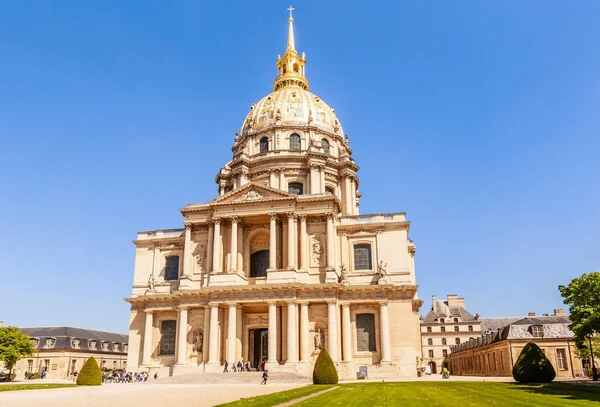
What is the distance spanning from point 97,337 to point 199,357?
36.8m

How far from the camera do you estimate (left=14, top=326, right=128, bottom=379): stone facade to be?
2542 inches

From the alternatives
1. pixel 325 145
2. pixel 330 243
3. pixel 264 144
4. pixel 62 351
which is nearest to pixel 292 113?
pixel 264 144

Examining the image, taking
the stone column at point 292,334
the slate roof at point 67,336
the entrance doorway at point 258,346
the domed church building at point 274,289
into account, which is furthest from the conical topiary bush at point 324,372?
the slate roof at point 67,336

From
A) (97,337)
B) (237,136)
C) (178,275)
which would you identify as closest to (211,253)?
(178,275)

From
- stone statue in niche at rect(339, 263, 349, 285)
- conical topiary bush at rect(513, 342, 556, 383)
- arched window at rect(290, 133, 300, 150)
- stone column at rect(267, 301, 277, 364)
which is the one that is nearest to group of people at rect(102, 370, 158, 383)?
stone column at rect(267, 301, 277, 364)

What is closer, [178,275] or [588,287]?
[588,287]

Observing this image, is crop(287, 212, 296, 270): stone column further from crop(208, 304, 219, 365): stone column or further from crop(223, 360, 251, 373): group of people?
crop(223, 360, 251, 373): group of people

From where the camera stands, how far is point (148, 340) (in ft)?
154

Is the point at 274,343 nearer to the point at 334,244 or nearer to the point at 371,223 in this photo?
the point at 334,244

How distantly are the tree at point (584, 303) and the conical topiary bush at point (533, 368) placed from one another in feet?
11.7

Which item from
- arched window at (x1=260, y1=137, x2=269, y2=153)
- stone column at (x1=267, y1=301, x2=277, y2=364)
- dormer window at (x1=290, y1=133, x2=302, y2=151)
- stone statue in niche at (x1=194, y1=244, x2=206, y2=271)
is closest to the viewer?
stone column at (x1=267, y1=301, x2=277, y2=364)

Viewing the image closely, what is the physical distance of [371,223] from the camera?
48469mm

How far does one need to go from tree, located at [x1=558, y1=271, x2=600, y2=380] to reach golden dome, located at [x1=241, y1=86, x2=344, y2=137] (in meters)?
37.2

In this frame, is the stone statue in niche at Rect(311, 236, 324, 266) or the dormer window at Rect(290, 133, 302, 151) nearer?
the stone statue in niche at Rect(311, 236, 324, 266)
